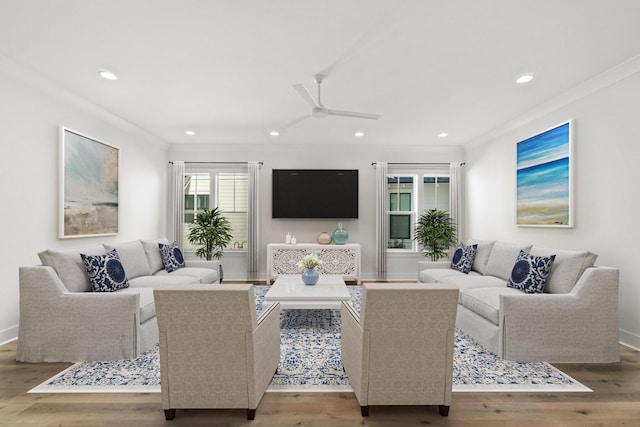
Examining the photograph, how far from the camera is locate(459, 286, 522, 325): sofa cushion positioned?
286cm

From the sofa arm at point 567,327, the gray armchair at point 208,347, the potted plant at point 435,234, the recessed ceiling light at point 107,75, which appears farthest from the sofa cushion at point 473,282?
the recessed ceiling light at point 107,75

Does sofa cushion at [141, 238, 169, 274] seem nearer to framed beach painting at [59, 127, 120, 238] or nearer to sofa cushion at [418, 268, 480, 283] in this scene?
framed beach painting at [59, 127, 120, 238]

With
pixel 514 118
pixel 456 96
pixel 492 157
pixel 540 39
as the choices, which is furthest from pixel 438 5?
pixel 492 157

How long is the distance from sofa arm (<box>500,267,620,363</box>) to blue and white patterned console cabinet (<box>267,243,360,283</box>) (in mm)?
3354

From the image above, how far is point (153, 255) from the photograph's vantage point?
14.8 feet

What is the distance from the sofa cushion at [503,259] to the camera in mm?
3895

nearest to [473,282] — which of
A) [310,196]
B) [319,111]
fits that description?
[319,111]

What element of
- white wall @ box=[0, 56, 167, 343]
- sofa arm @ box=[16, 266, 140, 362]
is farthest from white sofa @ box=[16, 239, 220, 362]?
white wall @ box=[0, 56, 167, 343]

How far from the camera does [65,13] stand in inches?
90.0

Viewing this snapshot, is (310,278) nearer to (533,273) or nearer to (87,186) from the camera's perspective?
(533,273)

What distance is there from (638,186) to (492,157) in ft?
8.16

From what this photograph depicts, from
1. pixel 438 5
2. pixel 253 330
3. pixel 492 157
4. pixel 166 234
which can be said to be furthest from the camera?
pixel 166 234

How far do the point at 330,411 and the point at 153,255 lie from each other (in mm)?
3466

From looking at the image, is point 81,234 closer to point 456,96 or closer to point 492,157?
point 456,96
